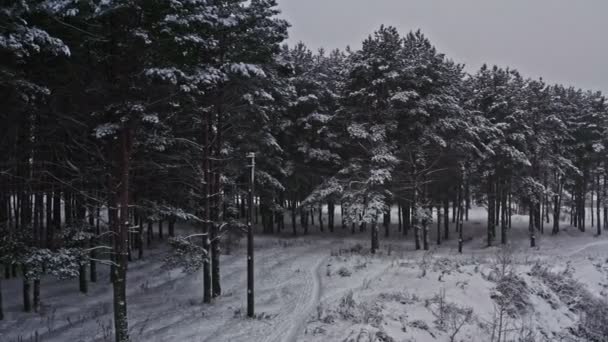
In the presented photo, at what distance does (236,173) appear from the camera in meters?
21.1

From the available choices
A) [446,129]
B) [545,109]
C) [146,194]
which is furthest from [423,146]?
Answer: [146,194]

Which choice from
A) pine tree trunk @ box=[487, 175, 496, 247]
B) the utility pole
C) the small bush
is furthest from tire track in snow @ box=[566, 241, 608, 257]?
the utility pole

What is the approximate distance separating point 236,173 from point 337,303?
9.68 m

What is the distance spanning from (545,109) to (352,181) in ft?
67.9

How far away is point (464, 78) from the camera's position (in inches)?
1438

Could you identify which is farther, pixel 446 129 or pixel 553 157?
pixel 553 157

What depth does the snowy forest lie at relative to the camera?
11.0 meters

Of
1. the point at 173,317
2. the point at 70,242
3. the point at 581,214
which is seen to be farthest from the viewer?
the point at 581,214

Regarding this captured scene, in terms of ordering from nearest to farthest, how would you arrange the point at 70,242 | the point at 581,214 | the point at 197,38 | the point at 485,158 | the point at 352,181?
the point at 197,38, the point at 70,242, the point at 352,181, the point at 485,158, the point at 581,214

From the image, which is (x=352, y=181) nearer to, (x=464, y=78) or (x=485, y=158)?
(x=485, y=158)

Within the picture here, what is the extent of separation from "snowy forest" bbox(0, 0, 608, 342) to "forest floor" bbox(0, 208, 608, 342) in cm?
11

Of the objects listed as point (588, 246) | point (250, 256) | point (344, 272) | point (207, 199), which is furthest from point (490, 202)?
point (207, 199)

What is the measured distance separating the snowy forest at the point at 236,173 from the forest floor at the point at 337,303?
11 centimetres

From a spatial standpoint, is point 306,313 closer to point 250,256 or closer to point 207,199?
point 250,256
